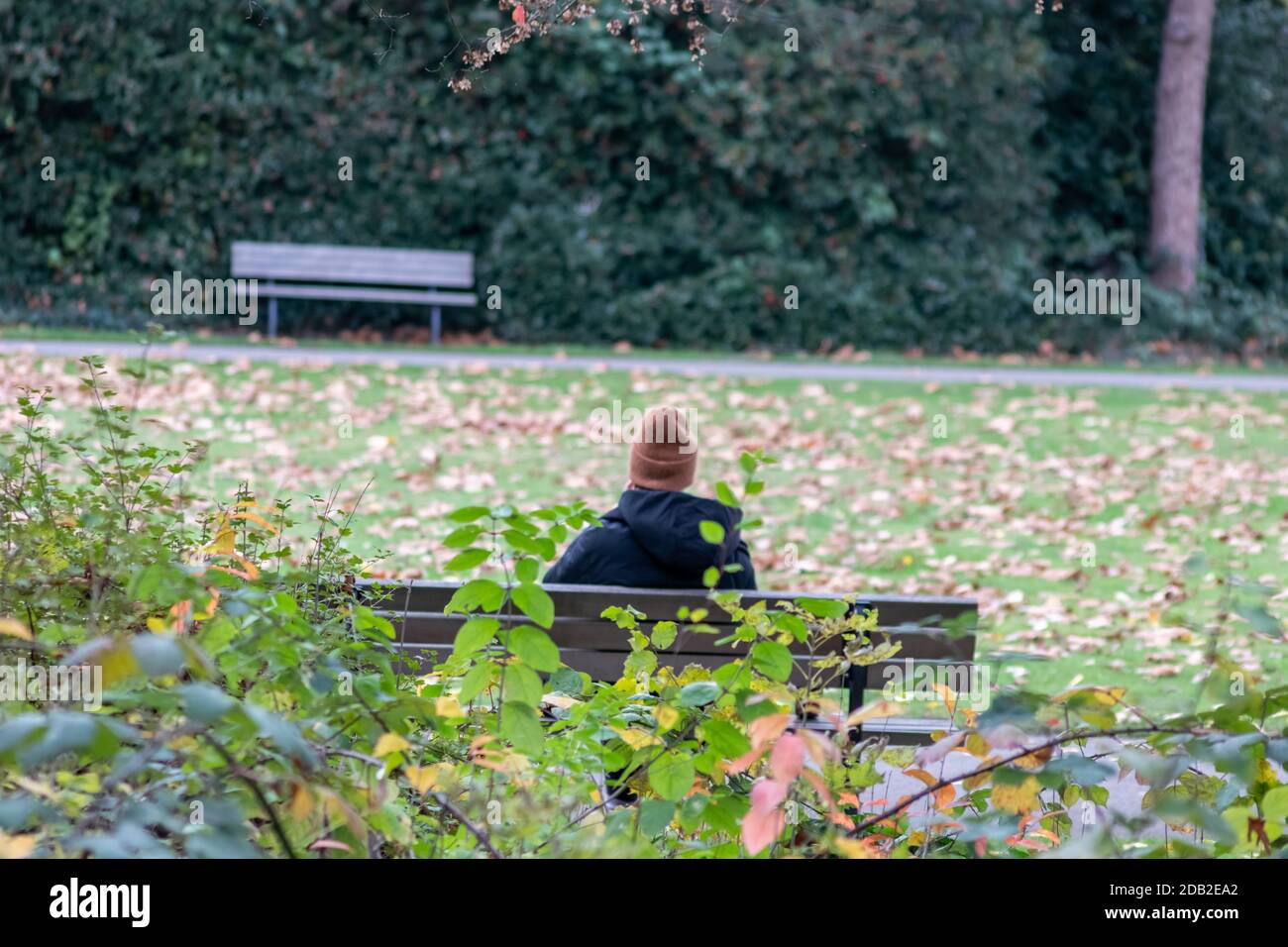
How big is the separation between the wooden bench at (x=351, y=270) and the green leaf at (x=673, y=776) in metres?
14.2

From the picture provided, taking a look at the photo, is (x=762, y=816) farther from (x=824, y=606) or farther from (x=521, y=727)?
(x=824, y=606)

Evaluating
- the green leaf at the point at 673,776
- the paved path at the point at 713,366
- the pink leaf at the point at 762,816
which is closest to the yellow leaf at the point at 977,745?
the green leaf at the point at 673,776

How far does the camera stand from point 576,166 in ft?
56.3

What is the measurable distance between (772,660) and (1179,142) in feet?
58.4

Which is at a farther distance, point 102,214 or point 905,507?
point 102,214

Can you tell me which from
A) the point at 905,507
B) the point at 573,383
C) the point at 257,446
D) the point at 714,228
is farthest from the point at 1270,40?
the point at 257,446

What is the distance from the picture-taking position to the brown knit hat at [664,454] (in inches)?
179

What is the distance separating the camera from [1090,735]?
2.28m

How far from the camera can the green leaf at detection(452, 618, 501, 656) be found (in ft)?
8.91

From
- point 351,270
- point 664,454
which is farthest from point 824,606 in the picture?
point 351,270

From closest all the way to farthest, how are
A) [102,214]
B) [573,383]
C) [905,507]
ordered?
[905,507], [573,383], [102,214]

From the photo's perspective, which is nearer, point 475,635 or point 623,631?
point 475,635
